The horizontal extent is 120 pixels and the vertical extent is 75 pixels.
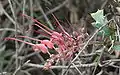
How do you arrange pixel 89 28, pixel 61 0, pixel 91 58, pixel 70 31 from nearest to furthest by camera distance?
1. pixel 70 31
2. pixel 91 58
3. pixel 89 28
4. pixel 61 0

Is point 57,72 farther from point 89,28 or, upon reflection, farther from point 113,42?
point 113,42

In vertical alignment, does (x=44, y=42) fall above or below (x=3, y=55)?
above

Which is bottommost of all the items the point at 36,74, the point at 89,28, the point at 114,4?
the point at 36,74

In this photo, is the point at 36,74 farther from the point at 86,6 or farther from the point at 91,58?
the point at 91,58

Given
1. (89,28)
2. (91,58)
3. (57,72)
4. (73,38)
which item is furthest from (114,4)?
(57,72)

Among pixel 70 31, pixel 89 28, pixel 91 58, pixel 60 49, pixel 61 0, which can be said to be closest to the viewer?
pixel 60 49

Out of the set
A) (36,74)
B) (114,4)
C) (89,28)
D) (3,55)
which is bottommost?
(36,74)

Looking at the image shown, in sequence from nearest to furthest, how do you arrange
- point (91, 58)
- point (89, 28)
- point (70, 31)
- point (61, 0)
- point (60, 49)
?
point (60, 49), point (70, 31), point (91, 58), point (89, 28), point (61, 0)

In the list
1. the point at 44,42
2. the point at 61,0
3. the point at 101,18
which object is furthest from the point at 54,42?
the point at 61,0

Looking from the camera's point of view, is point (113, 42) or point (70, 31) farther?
point (70, 31)
